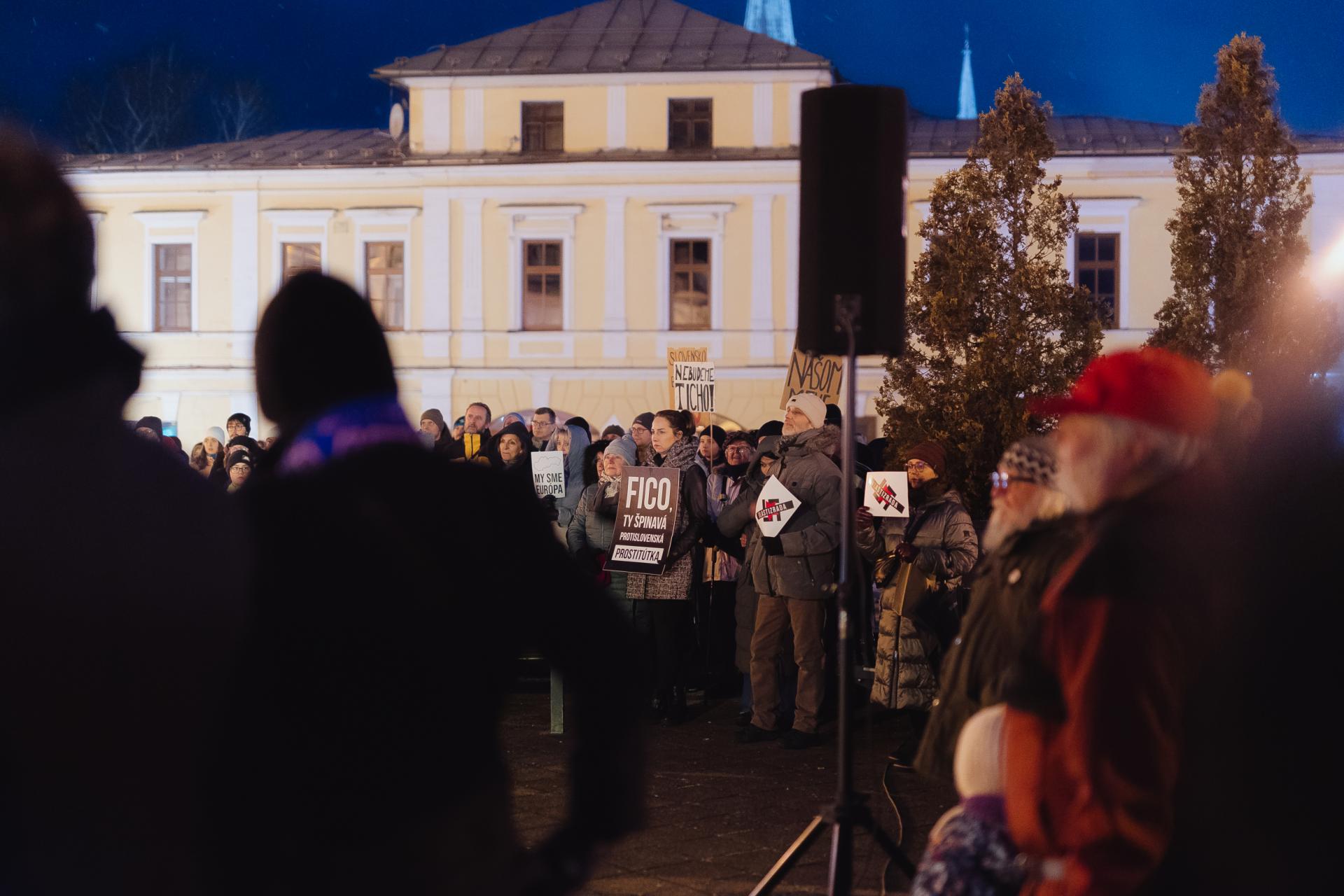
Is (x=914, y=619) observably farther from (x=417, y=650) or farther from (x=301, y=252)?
(x=301, y=252)

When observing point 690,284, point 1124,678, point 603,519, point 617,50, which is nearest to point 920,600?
point 603,519

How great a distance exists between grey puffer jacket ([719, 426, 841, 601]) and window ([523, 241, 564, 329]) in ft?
85.1

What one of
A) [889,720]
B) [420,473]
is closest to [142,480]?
[420,473]

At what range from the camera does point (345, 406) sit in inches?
86.7

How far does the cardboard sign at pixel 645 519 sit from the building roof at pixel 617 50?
25397 mm

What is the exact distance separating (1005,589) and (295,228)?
33.7m

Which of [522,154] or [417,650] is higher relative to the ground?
[522,154]

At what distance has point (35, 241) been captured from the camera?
5.54 feet

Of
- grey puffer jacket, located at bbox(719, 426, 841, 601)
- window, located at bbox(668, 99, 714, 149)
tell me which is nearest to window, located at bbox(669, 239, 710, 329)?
window, located at bbox(668, 99, 714, 149)

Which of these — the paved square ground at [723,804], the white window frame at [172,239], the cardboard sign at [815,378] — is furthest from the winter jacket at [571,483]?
the white window frame at [172,239]

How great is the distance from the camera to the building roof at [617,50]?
3439 cm

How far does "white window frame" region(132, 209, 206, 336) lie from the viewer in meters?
35.8

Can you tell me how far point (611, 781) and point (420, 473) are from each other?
53 centimetres

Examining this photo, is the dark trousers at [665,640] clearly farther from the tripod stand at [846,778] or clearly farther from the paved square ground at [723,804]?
the tripod stand at [846,778]
